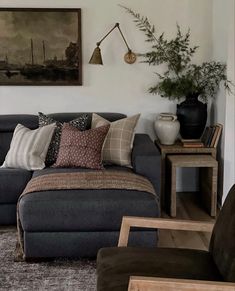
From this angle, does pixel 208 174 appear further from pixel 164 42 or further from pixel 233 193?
pixel 233 193

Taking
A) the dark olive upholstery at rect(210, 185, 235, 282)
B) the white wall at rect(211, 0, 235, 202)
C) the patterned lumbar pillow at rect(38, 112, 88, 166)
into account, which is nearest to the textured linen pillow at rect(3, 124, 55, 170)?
the patterned lumbar pillow at rect(38, 112, 88, 166)

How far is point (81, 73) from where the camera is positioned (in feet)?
14.8

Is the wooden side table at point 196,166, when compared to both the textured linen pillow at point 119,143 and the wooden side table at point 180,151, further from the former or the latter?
the textured linen pillow at point 119,143

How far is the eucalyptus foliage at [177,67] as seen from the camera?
4355 millimetres

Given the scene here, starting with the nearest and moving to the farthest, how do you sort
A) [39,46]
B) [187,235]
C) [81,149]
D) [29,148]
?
[187,235]
[81,149]
[29,148]
[39,46]

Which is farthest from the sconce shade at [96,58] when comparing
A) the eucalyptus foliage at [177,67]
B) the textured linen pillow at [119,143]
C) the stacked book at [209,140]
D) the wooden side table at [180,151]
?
the stacked book at [209,140]

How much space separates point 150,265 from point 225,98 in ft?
7.68

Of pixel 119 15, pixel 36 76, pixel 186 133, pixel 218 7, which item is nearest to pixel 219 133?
pixel 186 133

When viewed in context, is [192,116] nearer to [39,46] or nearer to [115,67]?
[115,67]

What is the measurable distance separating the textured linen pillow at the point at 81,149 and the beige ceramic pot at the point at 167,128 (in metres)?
0.68

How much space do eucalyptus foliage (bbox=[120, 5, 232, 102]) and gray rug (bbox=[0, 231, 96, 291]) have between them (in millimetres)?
1952

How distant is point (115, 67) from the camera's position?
4.54 m

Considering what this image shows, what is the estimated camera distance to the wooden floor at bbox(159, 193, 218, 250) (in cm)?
346

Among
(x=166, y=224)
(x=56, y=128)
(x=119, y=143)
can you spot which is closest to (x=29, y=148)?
(x=56, y=128)
